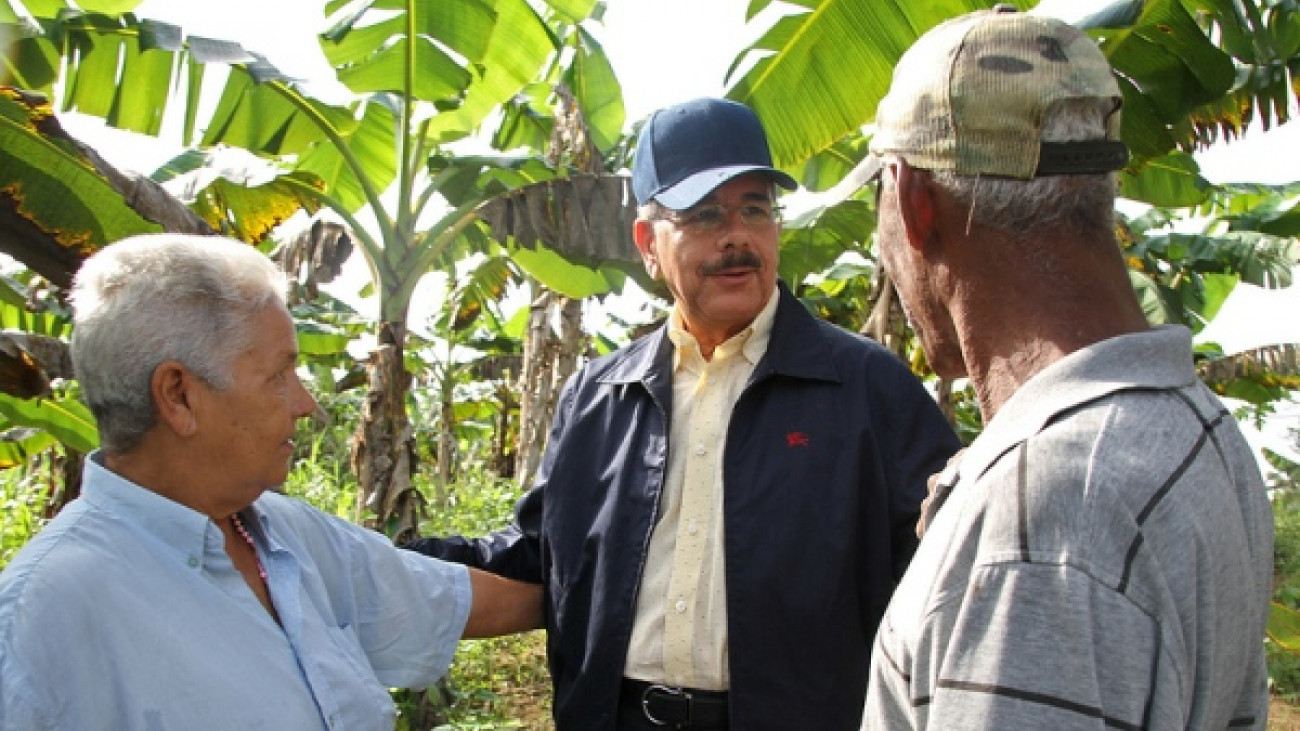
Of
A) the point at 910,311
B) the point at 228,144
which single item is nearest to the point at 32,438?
the point at 228,144

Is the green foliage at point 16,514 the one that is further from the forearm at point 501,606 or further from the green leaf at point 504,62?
the forearm at point 501,606

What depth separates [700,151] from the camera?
2.62 metres

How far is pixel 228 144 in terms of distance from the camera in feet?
18.3

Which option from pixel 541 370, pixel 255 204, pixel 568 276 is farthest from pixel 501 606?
pixel 541 370

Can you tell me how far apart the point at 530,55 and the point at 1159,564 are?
219 inches

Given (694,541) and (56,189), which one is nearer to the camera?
(694,541)

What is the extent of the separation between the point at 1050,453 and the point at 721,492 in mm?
1374

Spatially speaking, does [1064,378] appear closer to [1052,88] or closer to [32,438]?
[1052,88]

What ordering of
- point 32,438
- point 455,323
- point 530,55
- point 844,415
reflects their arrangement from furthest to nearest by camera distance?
point 455,323, point 32,438, point 530,55, point 844,415

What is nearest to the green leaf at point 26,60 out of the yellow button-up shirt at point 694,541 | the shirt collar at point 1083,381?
the yellow button-up shirt at point 694,541

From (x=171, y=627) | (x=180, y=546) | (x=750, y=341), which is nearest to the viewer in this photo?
(x=171, y=627)

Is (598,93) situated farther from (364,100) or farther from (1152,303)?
(1152,303)

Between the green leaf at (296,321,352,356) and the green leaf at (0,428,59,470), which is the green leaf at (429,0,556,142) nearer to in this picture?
the green leaf at (296,321,352,356)

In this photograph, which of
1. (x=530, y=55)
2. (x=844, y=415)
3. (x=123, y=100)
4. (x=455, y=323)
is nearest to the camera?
(x=844, y=415)
